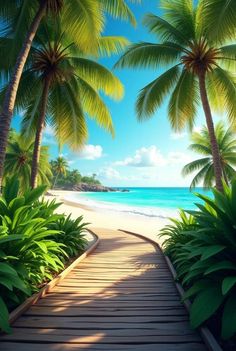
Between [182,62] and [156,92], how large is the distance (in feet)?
4.68

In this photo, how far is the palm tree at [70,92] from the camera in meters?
10.5

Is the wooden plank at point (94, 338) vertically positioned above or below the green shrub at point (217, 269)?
below

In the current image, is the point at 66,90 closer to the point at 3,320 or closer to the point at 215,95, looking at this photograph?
the point at 215,95

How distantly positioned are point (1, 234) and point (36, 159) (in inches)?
256

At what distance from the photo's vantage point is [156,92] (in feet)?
35.3

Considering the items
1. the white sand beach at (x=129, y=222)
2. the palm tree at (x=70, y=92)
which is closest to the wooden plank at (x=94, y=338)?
the white sand beach at (x=129, y=222)

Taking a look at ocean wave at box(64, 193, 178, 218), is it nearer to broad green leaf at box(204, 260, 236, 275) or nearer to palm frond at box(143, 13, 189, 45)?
palm frond at box(143, 13, 189, 45)

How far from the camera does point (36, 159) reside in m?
9.38

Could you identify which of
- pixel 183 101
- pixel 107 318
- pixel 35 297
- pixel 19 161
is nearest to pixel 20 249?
pixel 35 297

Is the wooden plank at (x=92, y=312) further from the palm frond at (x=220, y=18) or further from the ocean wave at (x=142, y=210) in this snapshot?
the ocean wave at (x=142, y=210)

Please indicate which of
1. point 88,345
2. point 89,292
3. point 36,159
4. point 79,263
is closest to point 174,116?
point 36,159

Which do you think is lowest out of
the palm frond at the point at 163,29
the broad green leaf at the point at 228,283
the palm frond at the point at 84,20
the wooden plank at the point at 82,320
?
the wooden plank at the point at 82,320

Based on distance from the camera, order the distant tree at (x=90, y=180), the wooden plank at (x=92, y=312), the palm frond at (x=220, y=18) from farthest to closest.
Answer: the distant tree at (x=90, y=180)
the palm frond at (x=220, y=18)
the wooden plank at (x=92, y=312)

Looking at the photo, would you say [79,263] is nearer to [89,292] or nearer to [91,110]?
[89,292]
